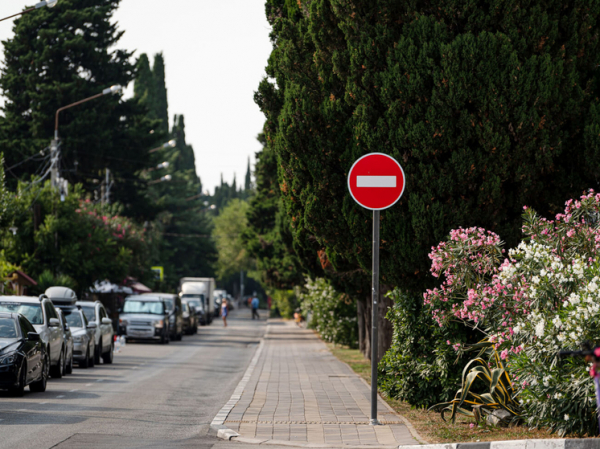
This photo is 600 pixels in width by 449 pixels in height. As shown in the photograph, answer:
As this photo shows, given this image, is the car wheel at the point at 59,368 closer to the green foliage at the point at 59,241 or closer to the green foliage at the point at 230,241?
the green foliage at the point at 59,241

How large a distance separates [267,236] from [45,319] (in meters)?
24.6

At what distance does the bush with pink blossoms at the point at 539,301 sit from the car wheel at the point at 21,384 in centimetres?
666

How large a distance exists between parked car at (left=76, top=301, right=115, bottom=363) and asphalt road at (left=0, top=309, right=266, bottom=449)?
732mm

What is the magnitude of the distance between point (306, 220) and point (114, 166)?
124 ft

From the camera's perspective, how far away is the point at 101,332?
82.2ft

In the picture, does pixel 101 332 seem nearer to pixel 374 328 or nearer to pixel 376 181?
pixel 374 328

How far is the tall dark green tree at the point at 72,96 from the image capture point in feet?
158

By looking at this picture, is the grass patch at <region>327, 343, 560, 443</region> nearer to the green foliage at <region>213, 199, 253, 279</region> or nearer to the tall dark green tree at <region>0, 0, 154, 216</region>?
the tall dark green tree at <region>0, 0, 154, 216</region>

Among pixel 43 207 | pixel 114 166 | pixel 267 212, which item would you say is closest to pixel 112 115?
pixel 114 166

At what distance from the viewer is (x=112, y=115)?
51.1 meters

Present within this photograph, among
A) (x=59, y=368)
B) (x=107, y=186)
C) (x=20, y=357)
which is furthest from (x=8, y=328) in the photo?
(x=107, y=186)

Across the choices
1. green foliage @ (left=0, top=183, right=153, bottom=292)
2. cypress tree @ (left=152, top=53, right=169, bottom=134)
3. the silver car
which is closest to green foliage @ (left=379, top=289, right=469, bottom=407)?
the silver car

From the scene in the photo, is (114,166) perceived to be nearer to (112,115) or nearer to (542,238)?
(112,115)

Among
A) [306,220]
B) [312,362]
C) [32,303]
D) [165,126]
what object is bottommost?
[312,362]
